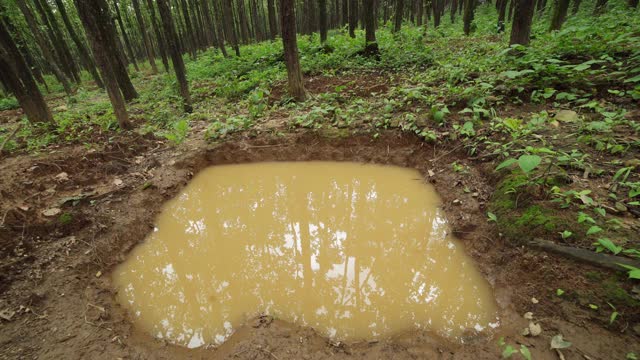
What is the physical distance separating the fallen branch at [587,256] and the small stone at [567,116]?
2.54m

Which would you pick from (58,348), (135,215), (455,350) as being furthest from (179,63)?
(455,350)

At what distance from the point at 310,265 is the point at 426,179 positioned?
258cm

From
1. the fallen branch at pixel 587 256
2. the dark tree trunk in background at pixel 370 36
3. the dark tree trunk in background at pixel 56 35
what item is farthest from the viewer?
the dark tree trunk in background at pixel 56 35

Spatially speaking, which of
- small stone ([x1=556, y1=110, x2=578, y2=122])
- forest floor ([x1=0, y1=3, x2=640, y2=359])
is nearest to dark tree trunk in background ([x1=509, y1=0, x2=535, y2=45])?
forest floor ([x1=0, y1=3, x2=640, y2=359])

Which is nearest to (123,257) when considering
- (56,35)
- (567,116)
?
(567,116)

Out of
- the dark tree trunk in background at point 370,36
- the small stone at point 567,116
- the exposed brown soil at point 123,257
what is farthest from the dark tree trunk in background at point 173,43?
the small stone at point 567,116

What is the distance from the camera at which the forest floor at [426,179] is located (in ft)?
8.43

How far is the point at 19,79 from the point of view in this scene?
6559 mm

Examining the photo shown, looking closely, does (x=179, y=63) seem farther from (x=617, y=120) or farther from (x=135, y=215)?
(x=617, y=120)

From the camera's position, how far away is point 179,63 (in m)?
7.90

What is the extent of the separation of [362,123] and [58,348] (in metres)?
5.51

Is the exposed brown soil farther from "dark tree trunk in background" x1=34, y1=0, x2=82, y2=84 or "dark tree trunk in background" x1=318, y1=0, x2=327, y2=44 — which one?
"dark tree trunk in background" x1=34, y1=0, x2=82, y2=84

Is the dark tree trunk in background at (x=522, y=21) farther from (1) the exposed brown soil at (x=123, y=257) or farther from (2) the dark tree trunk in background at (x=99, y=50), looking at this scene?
(2) the dark tree trunk in background at (x=99, y=50)

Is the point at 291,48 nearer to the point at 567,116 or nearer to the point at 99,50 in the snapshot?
the point at 99,50
